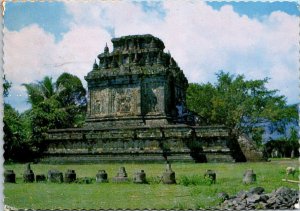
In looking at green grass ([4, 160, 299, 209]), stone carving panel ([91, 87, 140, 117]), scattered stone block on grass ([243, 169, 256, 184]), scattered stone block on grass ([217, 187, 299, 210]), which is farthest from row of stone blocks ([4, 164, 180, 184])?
stone carving panel ([91, 87, 140, 117])

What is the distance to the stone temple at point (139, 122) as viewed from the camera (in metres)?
24.7

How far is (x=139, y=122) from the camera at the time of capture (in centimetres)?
2742

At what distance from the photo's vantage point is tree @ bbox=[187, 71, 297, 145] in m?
36.9

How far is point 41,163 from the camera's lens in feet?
88.1

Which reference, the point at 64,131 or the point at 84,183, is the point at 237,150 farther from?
the point at 84,183

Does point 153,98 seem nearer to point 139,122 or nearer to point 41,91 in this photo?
point 139,122

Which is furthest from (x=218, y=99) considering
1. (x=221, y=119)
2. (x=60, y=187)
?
(x=60, y=187)

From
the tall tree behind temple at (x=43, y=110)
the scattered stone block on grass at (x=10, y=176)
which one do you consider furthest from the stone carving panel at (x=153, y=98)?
the scattered stone block on grass at (x=10, y=176)

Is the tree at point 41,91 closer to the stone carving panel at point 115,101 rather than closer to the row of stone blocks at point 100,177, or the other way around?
the stone carving panel at point 115,101

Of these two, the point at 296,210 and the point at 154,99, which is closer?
the point at 296,210

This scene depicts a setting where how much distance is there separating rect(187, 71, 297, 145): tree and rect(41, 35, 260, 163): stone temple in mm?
6696

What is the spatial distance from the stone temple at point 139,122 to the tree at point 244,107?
22.0ft

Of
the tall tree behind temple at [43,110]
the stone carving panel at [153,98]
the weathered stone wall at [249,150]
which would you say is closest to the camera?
the weathered stone wall at [249,150]

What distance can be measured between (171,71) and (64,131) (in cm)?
820
